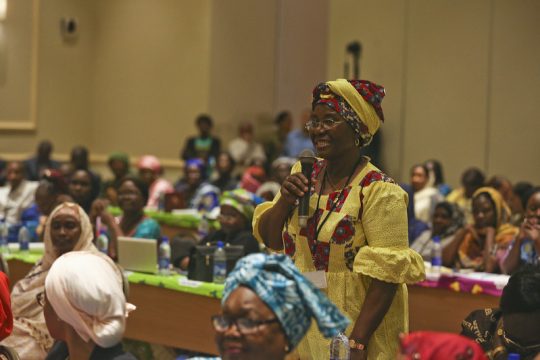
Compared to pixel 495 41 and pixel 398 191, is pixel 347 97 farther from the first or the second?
pixel 495 41

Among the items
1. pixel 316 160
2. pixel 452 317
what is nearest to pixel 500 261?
pixel 452 317

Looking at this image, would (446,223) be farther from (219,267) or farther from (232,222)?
(219,267)

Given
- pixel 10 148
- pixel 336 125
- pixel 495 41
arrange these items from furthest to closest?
1. pixel 10 148
2. pixel 495 41
3. pixel 336 125

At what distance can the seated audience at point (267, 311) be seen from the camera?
8.04ft

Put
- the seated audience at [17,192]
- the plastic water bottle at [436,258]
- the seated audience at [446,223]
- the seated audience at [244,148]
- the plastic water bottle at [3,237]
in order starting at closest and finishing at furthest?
1. the plastic water bottle at [436,258]
2. the plastic water bottle at [3,237]
3. the seated audience at [446,223]
4. the seated audience at [17,192]
5. the seated audience at [244,148]

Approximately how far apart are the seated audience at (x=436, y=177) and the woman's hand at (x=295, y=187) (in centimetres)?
812

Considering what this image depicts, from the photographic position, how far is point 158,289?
19.5ft

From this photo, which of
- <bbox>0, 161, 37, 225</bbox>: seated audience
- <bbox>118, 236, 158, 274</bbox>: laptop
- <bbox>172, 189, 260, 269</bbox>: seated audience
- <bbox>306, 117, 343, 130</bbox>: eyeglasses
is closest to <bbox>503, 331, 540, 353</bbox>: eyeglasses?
<bbox>306, 117, 343, 130</bbox>: eyeglasses

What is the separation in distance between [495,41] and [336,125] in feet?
31.1

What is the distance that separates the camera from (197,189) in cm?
1144

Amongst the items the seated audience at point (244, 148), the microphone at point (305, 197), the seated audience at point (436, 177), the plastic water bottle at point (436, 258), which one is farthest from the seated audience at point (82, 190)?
the seated audience at point (244, 148)

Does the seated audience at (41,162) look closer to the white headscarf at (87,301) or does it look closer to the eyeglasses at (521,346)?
the white headscarf at (87,301)

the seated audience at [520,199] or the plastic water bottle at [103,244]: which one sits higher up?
the seated audience at [520,199]

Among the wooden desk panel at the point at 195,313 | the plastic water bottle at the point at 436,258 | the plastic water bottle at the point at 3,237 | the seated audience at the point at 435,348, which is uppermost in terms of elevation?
the seated audience at the point at 435,348
